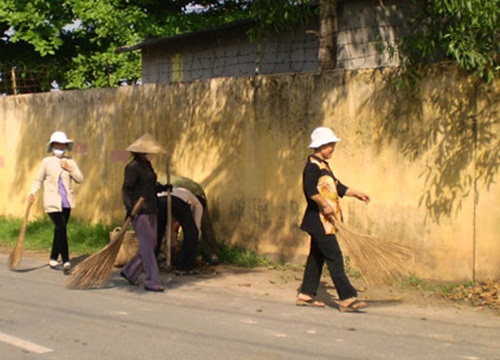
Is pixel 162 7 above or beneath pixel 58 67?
above

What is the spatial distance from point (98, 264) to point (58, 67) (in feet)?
34.7

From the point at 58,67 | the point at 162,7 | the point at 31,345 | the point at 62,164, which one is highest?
the point at 162,7

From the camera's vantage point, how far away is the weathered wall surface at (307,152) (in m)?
8.23

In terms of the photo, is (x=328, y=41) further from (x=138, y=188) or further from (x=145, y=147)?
(x=138, y=188)

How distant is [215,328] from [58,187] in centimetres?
398

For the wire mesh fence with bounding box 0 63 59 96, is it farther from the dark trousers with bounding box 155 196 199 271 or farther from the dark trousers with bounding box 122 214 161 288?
the dark trousers with bounding box 122 214 161 288

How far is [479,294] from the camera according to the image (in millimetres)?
7793

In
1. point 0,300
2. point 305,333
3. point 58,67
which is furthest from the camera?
point 58,67

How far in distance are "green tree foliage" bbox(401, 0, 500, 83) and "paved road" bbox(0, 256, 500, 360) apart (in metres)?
2.56

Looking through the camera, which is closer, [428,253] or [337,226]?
[337,226]

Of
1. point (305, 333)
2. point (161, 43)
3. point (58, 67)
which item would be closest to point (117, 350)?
point (305, 333)

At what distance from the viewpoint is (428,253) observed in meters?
8.49

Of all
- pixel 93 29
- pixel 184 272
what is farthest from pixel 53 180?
pixel 93 29

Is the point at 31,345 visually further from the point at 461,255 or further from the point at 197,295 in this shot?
the point at 461,255
